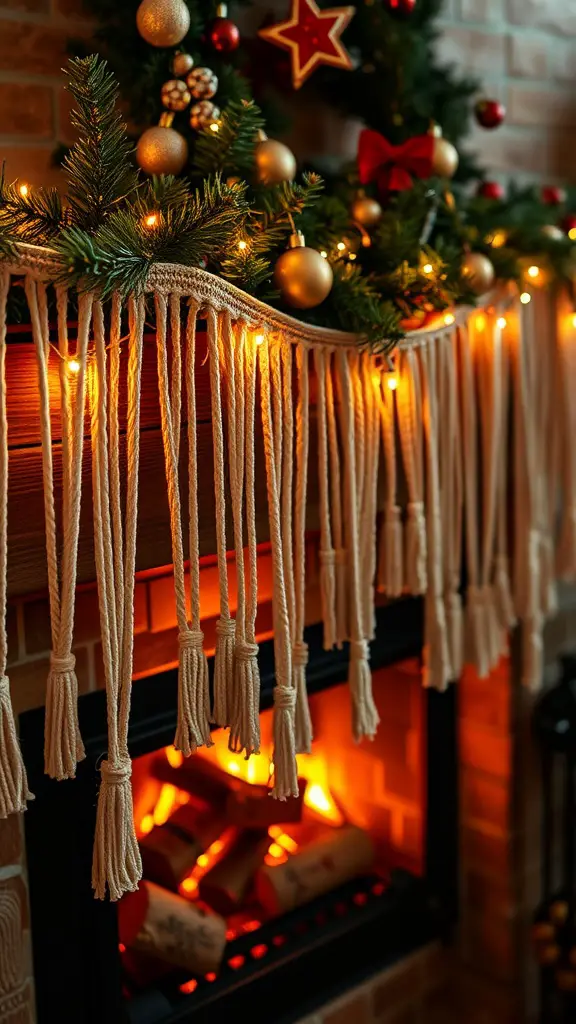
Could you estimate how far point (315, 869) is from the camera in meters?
1.64

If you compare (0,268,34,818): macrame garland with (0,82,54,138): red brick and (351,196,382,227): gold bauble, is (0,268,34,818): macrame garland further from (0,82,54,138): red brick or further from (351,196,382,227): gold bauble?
(351,196,382,227): gold bauble

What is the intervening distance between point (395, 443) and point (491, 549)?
28 cm

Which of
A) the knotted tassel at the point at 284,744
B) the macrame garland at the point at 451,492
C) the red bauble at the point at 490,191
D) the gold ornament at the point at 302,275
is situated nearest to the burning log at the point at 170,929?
the knotted tassel at the point at 284,744

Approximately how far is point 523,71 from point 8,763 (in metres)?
1.49

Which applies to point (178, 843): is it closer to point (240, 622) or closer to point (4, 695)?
point (240, 622)

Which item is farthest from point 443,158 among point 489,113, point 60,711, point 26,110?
point 60,711

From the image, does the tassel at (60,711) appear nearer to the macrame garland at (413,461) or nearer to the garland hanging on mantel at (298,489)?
the garland hanging on mantel at (298,489)

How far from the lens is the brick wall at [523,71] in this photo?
1706 millimetres

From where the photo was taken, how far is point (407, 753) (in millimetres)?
1775

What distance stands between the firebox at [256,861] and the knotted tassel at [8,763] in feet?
0.54

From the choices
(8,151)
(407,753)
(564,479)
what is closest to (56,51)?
(8,151)

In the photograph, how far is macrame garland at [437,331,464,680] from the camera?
1474mm

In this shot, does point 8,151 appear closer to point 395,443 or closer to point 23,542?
point 23,542

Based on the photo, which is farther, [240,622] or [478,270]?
[478,270]
